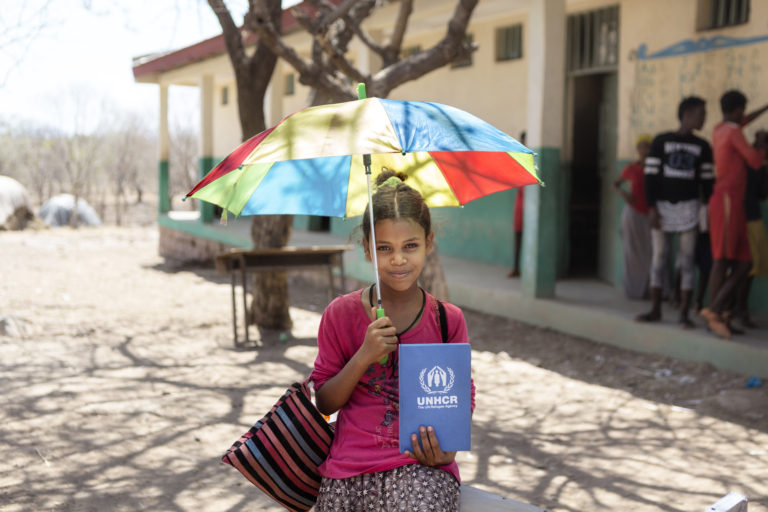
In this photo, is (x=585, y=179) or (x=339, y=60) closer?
(x=339, y=60)

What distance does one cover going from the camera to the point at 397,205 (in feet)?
7.55

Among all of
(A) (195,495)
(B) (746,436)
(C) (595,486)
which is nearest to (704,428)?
(B) (746,436)

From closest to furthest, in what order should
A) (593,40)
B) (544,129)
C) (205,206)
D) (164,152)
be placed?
1. (544,129)
2. (593,40)
3. (205,206)
4. (164,152)

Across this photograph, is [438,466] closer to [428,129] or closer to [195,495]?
[428,129]

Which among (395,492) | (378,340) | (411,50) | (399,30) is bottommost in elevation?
(395,492)

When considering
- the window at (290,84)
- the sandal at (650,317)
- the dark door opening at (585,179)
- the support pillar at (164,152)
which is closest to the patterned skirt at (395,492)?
the sandal at (650,317)

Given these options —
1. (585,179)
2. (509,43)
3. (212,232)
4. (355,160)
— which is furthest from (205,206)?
(355,160)

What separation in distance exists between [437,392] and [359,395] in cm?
32

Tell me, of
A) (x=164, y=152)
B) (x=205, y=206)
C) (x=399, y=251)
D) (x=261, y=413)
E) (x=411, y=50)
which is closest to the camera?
(x=399, y=251)

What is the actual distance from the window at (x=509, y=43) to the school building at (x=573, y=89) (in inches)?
0.7

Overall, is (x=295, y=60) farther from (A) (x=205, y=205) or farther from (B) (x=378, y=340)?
(A) (x=205, y=205)

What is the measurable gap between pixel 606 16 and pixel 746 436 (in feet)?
17.9

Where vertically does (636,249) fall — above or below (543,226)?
below

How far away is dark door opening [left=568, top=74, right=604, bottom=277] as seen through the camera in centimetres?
938
